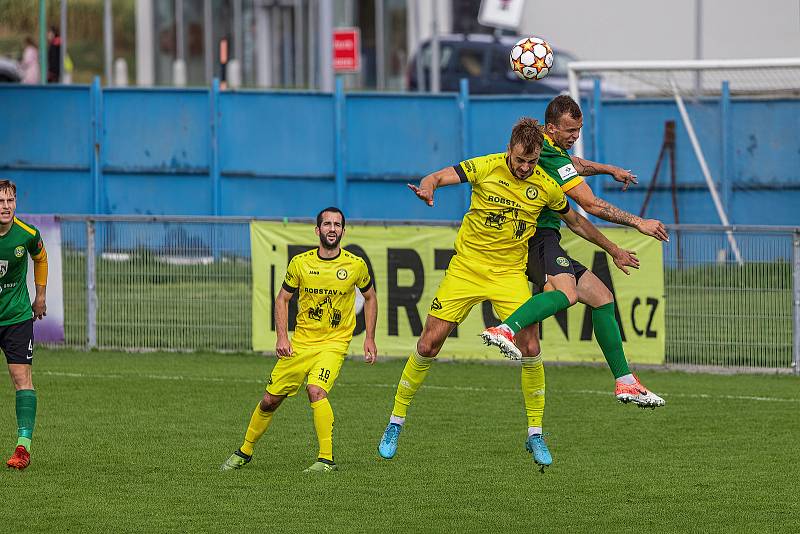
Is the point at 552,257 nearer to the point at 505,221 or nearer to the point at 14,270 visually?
the point at 505,221

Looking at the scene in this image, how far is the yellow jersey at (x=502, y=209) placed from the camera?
10734 millimetres

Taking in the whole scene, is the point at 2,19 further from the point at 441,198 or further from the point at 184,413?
the point at 184,413

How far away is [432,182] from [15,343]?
3.14 meters

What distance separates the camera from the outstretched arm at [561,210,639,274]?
10.9m

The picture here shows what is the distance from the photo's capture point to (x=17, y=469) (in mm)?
10656

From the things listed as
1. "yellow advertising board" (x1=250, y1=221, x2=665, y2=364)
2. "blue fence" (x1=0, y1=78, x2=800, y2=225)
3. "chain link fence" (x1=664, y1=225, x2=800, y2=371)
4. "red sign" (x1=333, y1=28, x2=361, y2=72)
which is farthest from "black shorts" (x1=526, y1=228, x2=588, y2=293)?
"red sign" (x1=333, y1=28, x2=361, y2=72)

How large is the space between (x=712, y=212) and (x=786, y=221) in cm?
107

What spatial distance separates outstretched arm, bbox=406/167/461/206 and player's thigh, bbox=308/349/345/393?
1333mm

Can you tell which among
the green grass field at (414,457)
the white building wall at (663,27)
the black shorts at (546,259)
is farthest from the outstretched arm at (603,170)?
the white building wall at (663,27)

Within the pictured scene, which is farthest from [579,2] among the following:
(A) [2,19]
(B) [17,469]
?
(B) [17,469]

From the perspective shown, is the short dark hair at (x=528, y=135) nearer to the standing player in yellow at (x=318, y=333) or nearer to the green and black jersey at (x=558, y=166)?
the green and black jersey at (x=558, y=166)

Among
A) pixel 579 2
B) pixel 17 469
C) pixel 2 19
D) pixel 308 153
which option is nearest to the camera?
pixel 17 469

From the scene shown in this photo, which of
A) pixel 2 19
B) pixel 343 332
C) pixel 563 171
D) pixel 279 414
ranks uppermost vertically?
pixel 2 19

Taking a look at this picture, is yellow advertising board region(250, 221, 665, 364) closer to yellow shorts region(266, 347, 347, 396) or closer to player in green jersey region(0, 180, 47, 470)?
yellow shorts region(266, 347, 347, 396)
